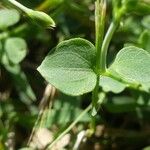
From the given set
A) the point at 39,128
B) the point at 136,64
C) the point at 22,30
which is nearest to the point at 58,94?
the point at 39,128

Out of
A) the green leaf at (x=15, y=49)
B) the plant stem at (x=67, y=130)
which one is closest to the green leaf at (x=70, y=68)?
the plant stem at (x=67, y=130)

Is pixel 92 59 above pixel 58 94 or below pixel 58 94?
above

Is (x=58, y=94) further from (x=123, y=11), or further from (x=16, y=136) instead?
(x=123, y=11)

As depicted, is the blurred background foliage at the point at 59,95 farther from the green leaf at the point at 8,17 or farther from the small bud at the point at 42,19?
Answer: the small bud at the point at 42,19

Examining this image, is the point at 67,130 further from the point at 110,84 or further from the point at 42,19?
the point at 42,19

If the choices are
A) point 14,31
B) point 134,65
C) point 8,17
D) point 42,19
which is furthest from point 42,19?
point 14,31

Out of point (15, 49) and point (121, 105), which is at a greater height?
point (15, 49)
